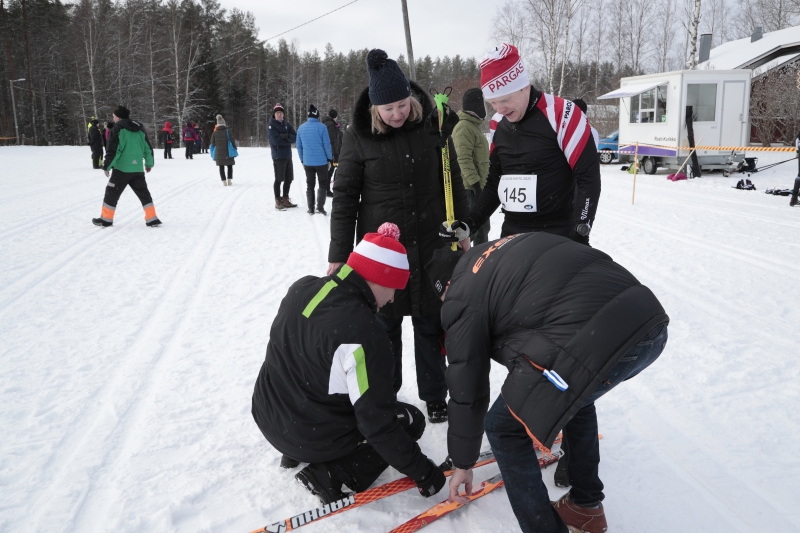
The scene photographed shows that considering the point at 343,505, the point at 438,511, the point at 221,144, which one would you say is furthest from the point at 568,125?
the point at 221,144

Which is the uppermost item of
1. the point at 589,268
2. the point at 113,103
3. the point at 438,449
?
the point at 113,103

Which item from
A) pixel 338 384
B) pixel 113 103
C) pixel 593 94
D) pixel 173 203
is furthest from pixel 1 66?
pixel 338 384

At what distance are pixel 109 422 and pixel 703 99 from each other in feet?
54.4

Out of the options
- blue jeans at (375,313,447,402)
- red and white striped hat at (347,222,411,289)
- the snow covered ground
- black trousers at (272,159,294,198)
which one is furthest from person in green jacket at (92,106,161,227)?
red and white striped hat at (347,222,411,289)

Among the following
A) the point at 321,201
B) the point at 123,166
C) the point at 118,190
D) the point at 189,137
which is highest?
the point at 189,137

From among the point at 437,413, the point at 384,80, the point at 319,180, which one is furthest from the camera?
the point at 319,180

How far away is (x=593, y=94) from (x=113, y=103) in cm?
3600

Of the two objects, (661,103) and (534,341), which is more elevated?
(661,103)

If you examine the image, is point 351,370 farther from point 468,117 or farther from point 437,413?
point 468,117

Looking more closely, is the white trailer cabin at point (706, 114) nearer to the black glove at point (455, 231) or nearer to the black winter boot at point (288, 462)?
the black glove at point (455, 231)

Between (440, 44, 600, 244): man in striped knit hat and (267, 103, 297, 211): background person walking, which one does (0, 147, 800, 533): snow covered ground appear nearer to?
(440, 44, 600, 244): man in striped knit hat

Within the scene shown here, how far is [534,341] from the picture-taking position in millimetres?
1614

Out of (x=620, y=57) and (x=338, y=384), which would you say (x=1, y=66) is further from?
(x=338, y=384)

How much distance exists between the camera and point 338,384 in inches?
82.7
